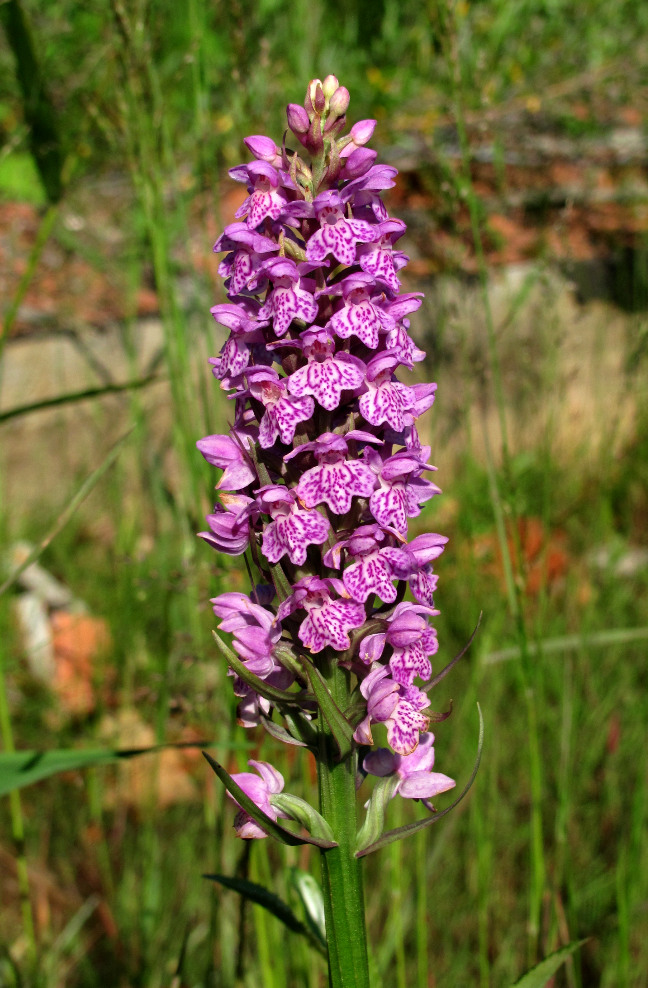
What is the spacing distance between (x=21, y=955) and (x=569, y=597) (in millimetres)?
2039

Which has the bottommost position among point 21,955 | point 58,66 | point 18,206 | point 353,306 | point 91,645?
point 21,955

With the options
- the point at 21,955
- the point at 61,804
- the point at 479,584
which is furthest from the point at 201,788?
the point at 479,584

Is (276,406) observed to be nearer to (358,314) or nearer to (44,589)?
(358,314)

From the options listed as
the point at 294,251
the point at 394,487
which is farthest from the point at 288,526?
the point at 294,251

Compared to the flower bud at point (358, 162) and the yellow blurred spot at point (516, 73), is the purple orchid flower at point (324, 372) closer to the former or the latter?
the flower bud at point (358, 162)

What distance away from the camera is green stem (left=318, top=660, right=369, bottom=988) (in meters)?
1.09

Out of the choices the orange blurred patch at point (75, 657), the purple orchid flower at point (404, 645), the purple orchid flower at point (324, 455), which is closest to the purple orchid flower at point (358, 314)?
the purple orchid flower at point (324, 455)

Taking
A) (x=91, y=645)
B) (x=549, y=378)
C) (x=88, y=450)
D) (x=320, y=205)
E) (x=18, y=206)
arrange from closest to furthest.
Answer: (x=320, y=205), (x=549, y=378), (x=91, y=645), (x=88, y=450), (x=18, y=206)

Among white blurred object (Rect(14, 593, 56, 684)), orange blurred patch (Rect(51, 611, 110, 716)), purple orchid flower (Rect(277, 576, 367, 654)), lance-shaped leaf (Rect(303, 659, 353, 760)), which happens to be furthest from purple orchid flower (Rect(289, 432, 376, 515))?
white blurred object (Rect(14, 593, 56, 684))

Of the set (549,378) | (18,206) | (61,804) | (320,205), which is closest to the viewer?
(320,205)

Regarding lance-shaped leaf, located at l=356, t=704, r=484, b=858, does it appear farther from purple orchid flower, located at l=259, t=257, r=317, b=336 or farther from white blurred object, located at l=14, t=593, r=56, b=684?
white blurred object, located at l=14, t=593, r=56, b=684

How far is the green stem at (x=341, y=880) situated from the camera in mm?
1092

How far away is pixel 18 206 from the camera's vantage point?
570 centimetres

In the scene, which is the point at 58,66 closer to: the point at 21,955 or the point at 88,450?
the point at 88,450
